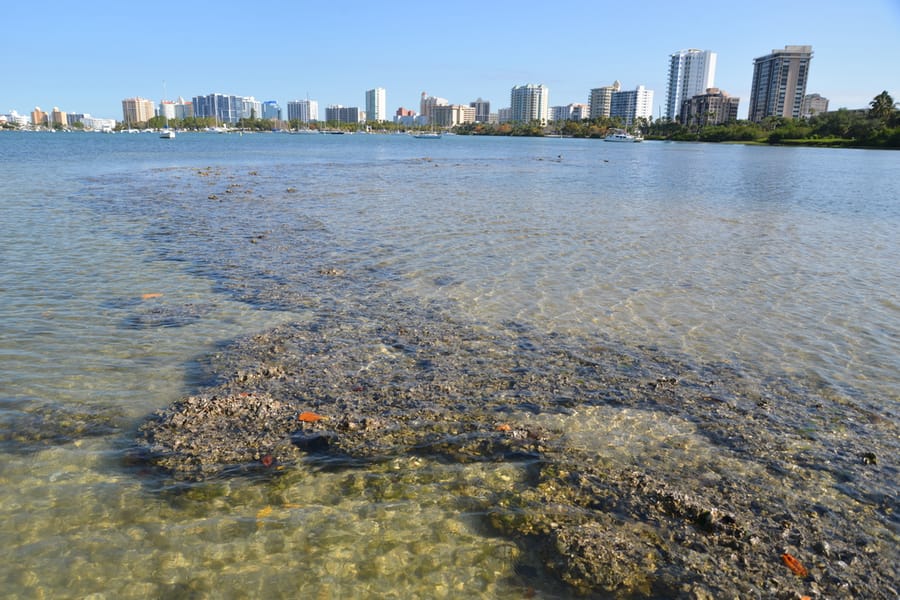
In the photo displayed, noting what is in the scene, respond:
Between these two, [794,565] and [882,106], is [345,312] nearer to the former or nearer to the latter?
[794,565]

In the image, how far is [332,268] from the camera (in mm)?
15172

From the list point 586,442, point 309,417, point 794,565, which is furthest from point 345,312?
point 794,565

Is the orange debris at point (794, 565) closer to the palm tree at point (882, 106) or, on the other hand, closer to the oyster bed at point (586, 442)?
the oyster bed at point (586, 442)

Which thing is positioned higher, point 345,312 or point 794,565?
point 345,312

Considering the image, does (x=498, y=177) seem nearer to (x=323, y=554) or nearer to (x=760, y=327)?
(x=760, y=327)

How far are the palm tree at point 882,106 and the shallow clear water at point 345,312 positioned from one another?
167 meters

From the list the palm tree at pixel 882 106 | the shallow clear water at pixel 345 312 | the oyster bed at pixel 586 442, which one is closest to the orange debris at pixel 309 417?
the oyster bed at pixel 586 442

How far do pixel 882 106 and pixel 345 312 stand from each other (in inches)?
7765

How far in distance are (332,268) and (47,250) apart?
852 cm

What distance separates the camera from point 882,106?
15850 centimetres

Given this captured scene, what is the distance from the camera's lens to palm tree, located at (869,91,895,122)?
156500mm

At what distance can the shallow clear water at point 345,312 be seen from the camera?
5.05 metres

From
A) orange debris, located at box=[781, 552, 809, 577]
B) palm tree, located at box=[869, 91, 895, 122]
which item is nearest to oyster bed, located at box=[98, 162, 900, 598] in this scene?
orange debris, located at box=[781, 552, 809, 577]

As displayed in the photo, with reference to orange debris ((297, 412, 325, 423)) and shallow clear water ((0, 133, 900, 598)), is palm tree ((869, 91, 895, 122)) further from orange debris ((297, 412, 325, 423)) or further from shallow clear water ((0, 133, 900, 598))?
orange debris ((297, 412, 325, 423))
